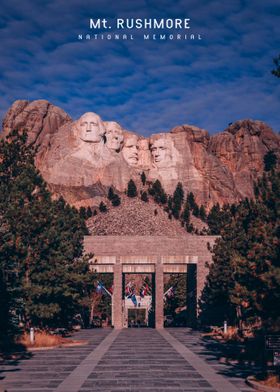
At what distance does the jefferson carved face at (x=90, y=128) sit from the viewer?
411ft

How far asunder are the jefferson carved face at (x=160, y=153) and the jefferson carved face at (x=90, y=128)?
599 inches

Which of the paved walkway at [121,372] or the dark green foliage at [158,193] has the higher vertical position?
the dark green foliage at [158,193]

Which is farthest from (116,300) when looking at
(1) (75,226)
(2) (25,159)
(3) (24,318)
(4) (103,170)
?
(4) (103,170)

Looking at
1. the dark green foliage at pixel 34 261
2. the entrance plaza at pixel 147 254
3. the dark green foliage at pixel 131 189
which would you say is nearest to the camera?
the dark green foliage at pixel 34 261

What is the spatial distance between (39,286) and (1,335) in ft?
10.9

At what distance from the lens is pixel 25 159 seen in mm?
48906

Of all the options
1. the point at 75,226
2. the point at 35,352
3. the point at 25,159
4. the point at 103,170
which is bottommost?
the point at 35,352

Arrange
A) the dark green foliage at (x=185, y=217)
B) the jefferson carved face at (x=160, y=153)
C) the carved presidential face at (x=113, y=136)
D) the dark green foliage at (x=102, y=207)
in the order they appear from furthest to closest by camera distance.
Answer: the jefferson carved face at (x=160, y=153) < the carved presidential face at (x=113, y=136) < the dark green foliage at (x=185, y=217) < the dark green foliage at (x=102, y=207)

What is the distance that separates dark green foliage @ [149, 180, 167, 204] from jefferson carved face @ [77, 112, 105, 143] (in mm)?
15614

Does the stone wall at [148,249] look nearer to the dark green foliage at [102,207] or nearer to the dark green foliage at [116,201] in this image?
the dark green foliage at [102,207]

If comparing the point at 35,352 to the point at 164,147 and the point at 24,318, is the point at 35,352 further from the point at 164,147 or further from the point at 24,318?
the point at 164,147

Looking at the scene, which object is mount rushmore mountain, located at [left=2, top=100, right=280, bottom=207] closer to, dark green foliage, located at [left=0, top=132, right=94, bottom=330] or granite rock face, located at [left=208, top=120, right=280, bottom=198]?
granite rock face, located at [left=208, top=120, right=280, bottom=198]

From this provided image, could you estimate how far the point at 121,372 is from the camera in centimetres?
2012

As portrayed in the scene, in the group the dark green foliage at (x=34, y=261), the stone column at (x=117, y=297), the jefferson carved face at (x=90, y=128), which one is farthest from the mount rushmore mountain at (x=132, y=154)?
the dark green foliage at (x=34, y=261)
